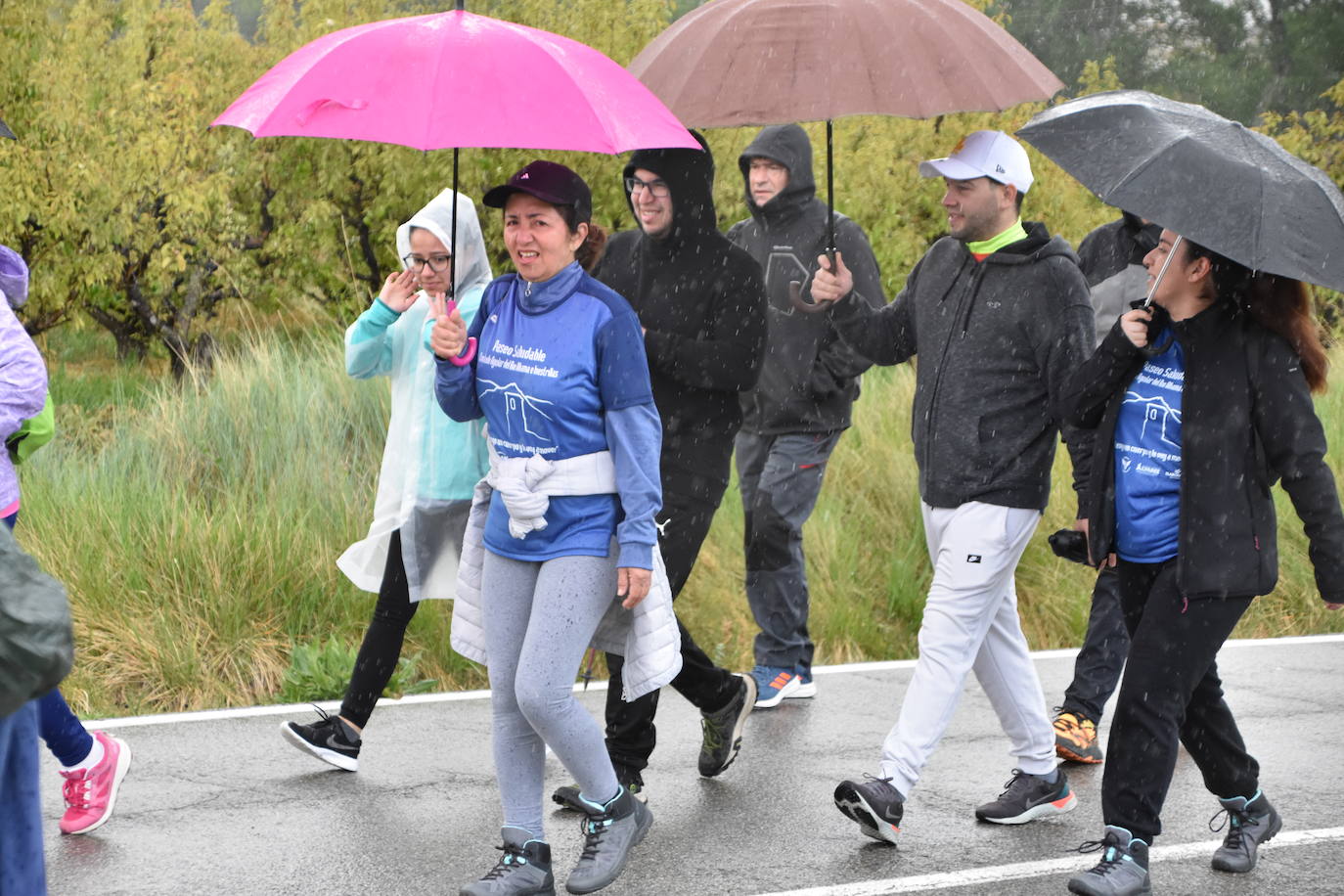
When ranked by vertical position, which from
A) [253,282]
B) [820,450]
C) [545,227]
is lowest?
[253,282]

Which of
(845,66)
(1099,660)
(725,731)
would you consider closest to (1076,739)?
Result: (1099,660)

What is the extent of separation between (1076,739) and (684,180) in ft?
8.39

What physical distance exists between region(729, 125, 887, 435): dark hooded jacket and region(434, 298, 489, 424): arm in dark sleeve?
8.81 feet

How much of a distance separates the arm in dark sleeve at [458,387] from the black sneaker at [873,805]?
159cm

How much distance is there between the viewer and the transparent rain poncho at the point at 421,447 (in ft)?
19.8

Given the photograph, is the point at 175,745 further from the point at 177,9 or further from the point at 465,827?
the point at 177,9

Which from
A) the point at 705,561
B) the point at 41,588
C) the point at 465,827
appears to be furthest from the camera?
the point at 705,561

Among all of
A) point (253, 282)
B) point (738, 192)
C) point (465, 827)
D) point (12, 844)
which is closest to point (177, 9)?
point (253, 282)

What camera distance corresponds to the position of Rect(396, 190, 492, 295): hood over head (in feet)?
19.7

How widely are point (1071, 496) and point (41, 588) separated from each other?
7.98 metres

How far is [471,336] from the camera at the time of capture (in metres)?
5.07

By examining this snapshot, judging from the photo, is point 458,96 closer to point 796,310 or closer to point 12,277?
point 12,277

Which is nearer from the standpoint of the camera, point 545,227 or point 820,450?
point 545,227

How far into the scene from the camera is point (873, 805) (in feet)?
17.5
